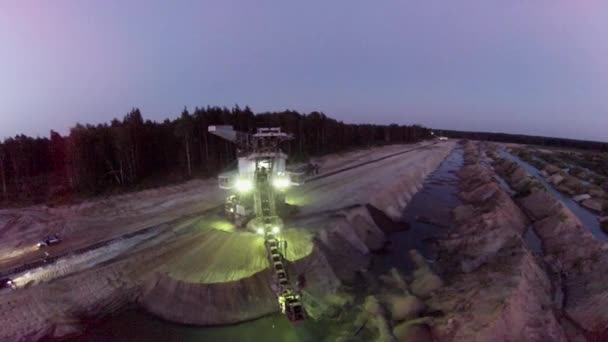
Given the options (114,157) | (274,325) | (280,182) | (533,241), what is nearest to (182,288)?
(274,325)

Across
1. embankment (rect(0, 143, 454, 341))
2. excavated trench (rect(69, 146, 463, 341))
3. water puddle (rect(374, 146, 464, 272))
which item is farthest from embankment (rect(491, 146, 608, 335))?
embankment (rect(0, 143, 454, 341))

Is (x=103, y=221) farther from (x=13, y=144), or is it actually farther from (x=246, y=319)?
(x=13, y=144)

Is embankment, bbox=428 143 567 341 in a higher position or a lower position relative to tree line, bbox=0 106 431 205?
lower

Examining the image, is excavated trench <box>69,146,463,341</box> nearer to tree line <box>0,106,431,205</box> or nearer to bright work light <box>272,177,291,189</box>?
bright work light <box>272,177,291,189</box>

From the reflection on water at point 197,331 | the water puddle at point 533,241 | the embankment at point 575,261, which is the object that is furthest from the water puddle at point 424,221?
the reflection on water at point 197,331

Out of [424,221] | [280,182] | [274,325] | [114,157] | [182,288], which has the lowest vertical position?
[274,325]

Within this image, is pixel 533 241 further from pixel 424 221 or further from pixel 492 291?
pixel 492 291

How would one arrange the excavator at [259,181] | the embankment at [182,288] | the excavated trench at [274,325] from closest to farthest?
the excavated trench at [274,325] → the embankment at [182,288] → the excavator at [259,181]

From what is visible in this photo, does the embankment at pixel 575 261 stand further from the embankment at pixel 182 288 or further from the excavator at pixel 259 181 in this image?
the excavator at pixel 259 181

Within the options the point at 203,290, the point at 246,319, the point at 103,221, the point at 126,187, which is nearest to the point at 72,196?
the point at 126,187
